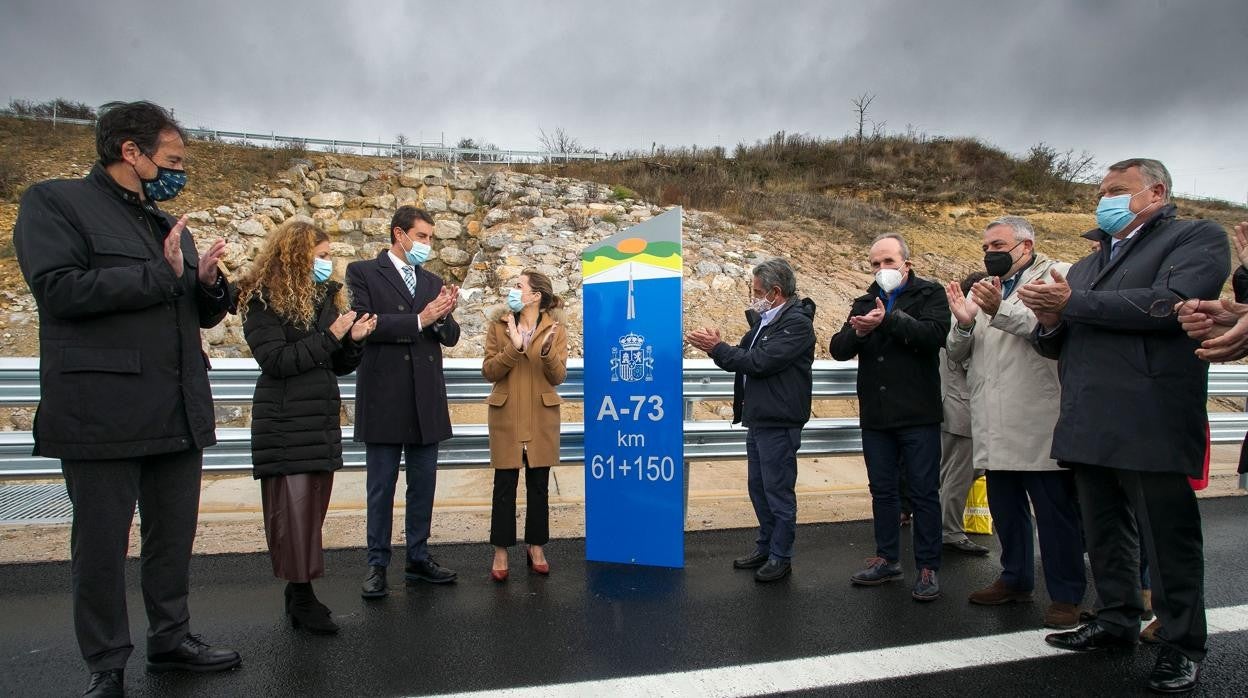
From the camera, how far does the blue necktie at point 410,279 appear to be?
479 cm

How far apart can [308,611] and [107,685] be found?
88cm

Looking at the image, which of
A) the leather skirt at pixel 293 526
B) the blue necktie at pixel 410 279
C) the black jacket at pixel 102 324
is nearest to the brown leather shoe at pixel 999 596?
the leather skirt at pixel 293 526

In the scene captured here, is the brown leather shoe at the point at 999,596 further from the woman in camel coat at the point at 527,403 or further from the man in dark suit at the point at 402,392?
the man in dark suit at the point at 402,392

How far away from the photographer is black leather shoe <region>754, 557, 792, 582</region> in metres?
4.62

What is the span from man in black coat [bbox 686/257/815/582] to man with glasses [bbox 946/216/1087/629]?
0.94 metres

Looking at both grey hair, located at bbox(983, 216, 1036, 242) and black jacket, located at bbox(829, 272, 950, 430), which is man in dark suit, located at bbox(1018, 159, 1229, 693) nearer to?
grey hair, located at bbox(983, 216, 1036, 242)

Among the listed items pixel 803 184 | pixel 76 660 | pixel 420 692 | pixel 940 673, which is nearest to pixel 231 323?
pixel 76 660

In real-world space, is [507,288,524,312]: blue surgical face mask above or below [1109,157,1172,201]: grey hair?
below

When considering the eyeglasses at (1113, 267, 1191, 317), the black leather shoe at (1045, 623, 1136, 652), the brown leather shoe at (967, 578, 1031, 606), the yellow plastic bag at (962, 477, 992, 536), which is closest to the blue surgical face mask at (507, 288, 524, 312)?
the brown leather shoe at (967, 578, 1031, 606)

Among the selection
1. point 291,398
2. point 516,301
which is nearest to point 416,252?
point 516,301

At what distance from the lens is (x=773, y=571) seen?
4645 mm

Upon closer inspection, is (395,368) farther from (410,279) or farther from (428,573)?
(428,573)

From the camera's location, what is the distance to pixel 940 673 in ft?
10.9

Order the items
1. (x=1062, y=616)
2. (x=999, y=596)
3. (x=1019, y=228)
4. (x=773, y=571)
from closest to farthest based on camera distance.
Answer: (x=1062, y=616) < (x=999, y=596) < (x=1019, y=228) < (x=773, y=571)
